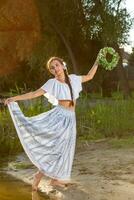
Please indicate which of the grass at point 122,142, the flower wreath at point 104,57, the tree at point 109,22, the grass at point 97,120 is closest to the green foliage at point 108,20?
the tree at point 109,22

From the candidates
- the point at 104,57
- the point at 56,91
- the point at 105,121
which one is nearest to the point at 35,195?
the point at 56,91

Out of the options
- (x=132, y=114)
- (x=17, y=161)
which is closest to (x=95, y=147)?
(x=17, y=161)

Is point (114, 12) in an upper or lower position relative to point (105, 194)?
upper

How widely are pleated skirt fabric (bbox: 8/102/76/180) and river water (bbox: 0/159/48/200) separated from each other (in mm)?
379

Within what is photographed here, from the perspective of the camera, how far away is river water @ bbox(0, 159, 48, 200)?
26.6 ft

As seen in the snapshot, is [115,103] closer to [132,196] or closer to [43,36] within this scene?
[43,36]

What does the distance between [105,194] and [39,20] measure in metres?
12.8

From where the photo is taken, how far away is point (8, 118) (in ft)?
42.6

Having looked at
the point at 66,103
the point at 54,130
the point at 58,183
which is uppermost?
the point at 66,103

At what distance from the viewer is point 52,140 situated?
8086mm

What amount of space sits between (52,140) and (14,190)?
1.09 meters

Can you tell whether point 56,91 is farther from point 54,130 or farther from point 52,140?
point 52,140

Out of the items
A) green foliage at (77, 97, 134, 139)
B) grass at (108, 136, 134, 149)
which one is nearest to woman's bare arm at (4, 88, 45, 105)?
grass at (108, 136, 134, 149)

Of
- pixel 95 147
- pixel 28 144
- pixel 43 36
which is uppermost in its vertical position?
pixel 43 36
